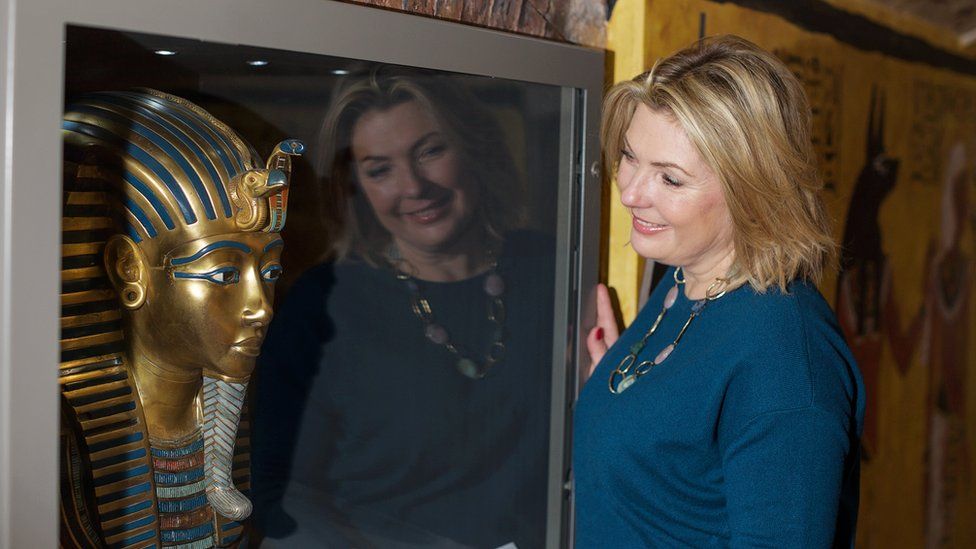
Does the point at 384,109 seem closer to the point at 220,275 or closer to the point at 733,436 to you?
the point at 220,275

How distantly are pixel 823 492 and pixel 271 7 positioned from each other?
0.79 m

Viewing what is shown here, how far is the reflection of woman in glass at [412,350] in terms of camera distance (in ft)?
3.54

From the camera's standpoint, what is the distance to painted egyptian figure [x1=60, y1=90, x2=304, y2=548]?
0.86 meters

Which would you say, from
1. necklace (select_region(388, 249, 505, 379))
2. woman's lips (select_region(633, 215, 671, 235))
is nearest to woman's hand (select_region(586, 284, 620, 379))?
necklace (select_region(388, 249, 505, 379))

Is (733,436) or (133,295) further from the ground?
(133,295)

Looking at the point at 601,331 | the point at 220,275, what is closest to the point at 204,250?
the point at 220,275

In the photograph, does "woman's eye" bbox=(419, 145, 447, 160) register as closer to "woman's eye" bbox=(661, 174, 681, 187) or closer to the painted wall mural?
"woman's eye" bbox=(661, 174, 681, 187)

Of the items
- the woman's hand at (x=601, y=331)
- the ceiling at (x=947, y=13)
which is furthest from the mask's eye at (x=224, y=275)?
the ceiling at (x=947, y=13)

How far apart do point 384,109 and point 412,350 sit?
12.7 inches

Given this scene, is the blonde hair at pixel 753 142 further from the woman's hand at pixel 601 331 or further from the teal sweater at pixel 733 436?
the woman's hand at pixel 601 331

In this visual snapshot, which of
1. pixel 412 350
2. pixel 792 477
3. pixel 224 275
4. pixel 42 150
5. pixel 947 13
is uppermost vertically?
pixel 947 13

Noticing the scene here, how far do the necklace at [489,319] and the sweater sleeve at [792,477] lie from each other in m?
0.42

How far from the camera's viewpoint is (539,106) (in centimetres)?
→ 132

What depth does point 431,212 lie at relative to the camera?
1.21 metres
